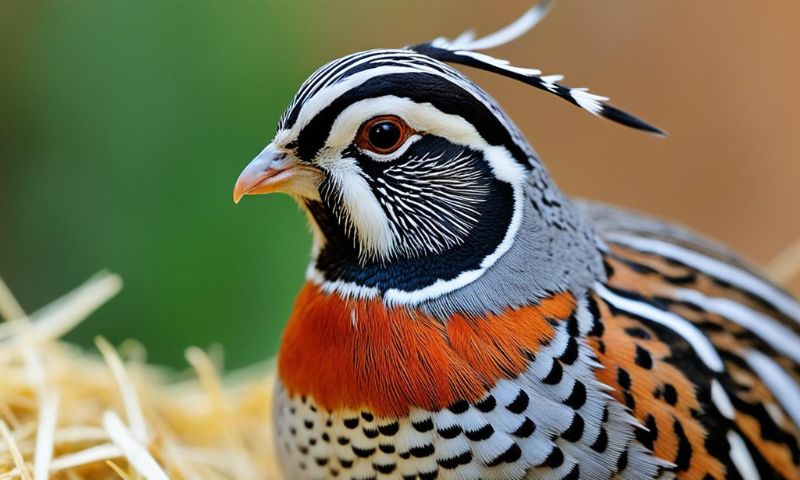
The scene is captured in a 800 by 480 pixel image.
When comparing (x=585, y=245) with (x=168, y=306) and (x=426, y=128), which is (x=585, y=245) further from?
(x=168, y=306)

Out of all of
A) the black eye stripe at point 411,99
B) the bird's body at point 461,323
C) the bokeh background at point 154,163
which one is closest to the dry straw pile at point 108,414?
the bird's body at point 461,323

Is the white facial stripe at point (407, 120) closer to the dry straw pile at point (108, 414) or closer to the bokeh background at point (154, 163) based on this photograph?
the dry straw pile at point (108, 414)

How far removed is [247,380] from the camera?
2.57 metres

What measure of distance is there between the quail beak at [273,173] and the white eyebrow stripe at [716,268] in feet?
2.36

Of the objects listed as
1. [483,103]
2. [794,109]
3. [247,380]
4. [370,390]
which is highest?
[794,109]

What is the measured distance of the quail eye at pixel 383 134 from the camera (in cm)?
143

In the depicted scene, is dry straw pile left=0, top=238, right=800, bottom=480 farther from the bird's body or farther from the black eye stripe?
the black eye stripe

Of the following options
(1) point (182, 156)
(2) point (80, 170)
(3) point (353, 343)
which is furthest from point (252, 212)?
(3) point (353, 343)

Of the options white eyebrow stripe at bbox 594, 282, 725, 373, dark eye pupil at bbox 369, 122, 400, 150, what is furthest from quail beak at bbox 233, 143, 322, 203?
white eyebrow stripe at bbox 594, 282, 725, 373

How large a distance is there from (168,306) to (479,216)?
1688mm

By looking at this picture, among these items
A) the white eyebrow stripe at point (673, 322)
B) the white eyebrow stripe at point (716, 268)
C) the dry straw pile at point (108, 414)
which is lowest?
the dry straw pile at point (108, 414)

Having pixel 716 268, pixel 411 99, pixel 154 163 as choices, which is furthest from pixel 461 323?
pixel 154 163

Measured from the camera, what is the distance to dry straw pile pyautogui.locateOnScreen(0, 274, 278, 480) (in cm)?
170

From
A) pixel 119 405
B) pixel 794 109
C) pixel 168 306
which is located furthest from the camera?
pixel 794 109
